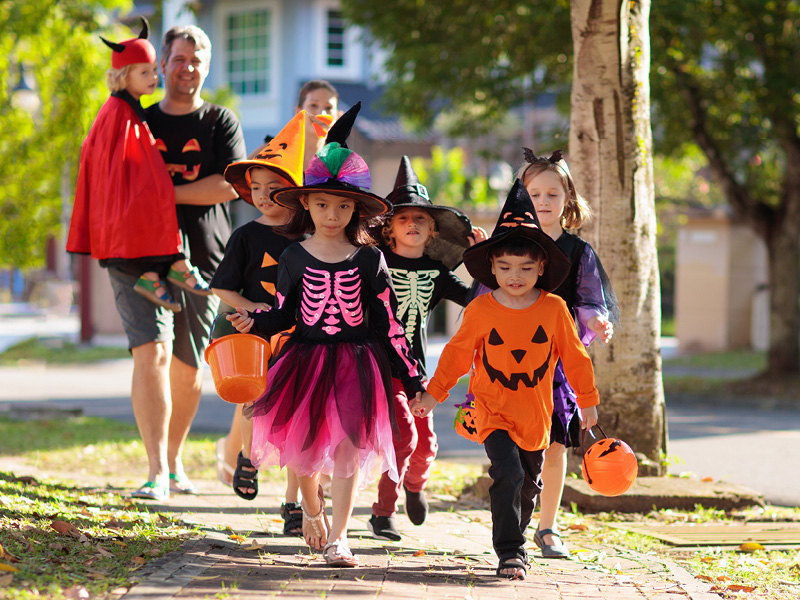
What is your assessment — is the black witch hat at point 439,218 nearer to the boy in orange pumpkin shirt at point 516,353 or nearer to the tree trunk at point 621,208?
the boy in orange pumpkin shirt at point 516,353

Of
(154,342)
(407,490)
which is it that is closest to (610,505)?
(407,490)

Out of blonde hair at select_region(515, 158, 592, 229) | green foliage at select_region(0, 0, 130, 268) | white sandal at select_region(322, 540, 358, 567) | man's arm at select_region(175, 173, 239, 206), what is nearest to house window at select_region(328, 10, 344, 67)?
green foliage at select_region(0, 0, 130, 268)

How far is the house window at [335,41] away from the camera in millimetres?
25828

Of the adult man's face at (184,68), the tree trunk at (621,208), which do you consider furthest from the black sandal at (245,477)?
the tree trunk at (621,208)

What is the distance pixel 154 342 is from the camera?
5.68 metres

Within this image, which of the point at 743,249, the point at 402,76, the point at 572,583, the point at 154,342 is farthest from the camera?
the point at 743,249

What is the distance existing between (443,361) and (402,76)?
32.6 feet

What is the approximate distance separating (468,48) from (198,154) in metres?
7.65

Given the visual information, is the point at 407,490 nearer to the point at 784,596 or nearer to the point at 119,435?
the point at 784,596

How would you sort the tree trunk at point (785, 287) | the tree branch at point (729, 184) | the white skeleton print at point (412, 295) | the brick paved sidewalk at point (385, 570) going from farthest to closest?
1. the tree trunk at point (785, 287)
2. the tree branch at point (729, 184)
3. the white skeleton print at point (412, 295)
4. the brick paved sidewalk at point (385, 570)

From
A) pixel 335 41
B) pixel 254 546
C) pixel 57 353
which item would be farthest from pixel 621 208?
pixel 335 41

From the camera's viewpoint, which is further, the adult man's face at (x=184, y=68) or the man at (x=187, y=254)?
the adult man's face at (x=184, y=68)

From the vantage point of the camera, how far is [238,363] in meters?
4.15

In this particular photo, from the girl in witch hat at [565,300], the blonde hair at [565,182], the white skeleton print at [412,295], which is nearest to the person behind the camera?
the girl in witch hat at [565,300]
